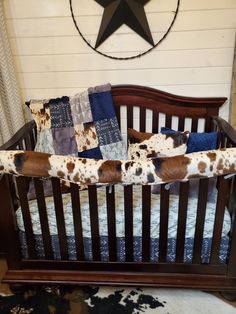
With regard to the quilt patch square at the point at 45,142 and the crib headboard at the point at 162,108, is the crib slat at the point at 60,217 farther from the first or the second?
the crib headboard at the point at 162,108

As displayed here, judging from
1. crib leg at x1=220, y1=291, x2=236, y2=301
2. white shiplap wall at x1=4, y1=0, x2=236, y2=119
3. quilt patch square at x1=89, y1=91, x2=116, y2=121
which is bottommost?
crib leg at x1=220, y1=291, x2=236, y2=301

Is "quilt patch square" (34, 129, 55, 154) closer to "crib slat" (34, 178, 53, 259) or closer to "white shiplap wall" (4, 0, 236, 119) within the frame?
"white shiplap wall" (4, 0, 236, 119)

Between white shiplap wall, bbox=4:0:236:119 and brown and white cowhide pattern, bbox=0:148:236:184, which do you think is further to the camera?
white shiplap wall, bbox=4:0:236:119

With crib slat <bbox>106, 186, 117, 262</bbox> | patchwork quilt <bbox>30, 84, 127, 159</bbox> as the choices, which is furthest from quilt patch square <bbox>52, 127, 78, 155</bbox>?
crib slat <bbox>106, 186, 117, 262</bbox>

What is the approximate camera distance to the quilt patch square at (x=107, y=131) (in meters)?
1.78

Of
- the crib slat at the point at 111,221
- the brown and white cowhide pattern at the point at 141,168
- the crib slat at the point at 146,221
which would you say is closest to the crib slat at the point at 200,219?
the brown and white cowhide pattern at the point at 141,168

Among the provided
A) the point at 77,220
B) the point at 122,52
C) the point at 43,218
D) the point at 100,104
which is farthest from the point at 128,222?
the point at 122,52

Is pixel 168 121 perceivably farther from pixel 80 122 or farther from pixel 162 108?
pixel 80 122

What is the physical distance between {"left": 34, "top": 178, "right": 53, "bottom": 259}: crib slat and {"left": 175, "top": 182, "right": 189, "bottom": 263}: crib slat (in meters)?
0.60

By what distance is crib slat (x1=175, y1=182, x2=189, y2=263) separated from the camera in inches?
45.4

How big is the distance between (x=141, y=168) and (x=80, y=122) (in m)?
0.85

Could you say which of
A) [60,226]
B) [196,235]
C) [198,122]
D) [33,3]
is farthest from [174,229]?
[33,3]

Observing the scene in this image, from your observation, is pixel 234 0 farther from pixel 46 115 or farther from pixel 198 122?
pixel 46 115

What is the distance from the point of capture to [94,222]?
4.10 feet
